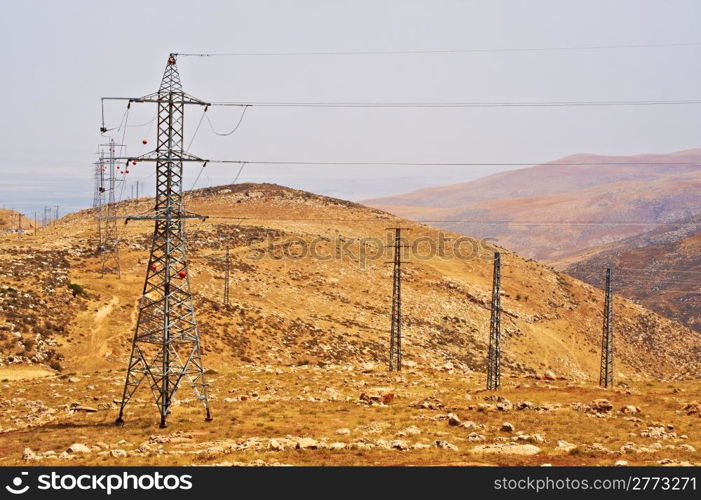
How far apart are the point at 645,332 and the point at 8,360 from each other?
85.9 metres

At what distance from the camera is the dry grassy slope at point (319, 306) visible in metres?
61.7

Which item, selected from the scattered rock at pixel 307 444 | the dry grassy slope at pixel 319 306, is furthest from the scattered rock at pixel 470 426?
the dry grassy slope at pixel 319 306

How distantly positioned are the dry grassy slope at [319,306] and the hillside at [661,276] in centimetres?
3945

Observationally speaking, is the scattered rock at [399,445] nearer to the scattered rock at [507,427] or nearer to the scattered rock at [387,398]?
the scattered rock at [507,427]

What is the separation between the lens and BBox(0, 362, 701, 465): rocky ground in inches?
1085

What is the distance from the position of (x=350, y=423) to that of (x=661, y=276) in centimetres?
15356

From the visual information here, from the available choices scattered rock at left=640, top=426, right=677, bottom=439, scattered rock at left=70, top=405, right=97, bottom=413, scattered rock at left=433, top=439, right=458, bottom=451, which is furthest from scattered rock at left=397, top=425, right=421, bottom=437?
scattered rock at left=70, top=405, right=97, bottom=413

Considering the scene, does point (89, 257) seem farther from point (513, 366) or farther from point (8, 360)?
point (513, 366)

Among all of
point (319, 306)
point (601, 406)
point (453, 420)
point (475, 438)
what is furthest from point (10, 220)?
point (475, 438)

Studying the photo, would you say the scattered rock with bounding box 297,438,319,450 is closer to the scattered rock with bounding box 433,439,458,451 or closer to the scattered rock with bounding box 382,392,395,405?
the scattered rock with bounding box 433,439,458,451

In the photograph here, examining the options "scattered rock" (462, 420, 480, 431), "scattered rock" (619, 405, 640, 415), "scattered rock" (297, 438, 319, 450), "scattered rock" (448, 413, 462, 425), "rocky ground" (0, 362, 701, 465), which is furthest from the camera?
"scattered rock" (619, 405, 640, 415)

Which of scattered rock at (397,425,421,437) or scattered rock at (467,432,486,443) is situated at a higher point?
scattered rock at (467,432,486,443)

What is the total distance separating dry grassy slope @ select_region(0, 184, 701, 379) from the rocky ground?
1170 cm

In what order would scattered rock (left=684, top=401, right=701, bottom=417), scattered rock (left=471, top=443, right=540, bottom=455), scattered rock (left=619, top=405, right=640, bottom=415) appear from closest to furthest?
scattered rock (left=471, top=443, right=540, bottom=455)
scattered rock (left=684, top=401, right=701, bottom=417)
scattered rock (left=619, top=405, right=640, bottom=415)
